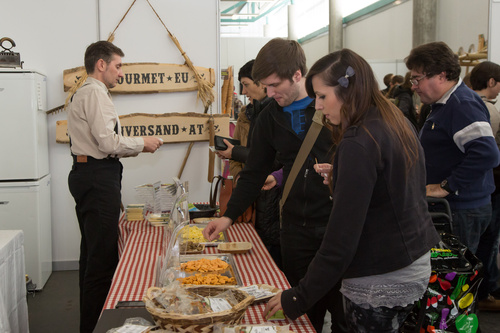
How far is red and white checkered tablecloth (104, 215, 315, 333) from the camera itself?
1.67 m

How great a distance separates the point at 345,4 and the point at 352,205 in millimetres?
11116

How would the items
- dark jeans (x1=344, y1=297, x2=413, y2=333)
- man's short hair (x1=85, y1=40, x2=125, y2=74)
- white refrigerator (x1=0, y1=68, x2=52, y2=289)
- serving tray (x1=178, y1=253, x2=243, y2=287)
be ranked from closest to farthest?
1. dark jeans (x1=344, y1=297, x2=413, y2=333)
2. serving tray (x1=178, y1=253, x2=243, y2=287)
3. man's short hair (x1=85, y1=40, x2=125, y2=74)
4. white refrigerator (x1=0, y1=68, x2=52, y2=289)

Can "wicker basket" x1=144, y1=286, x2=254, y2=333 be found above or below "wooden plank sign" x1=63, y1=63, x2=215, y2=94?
below

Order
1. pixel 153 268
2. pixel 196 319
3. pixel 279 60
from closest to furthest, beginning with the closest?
1. pixel 196 319
2. pixel 279 60
3. pixel 153 268

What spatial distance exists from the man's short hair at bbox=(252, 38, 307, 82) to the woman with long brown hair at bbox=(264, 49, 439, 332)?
57 cm

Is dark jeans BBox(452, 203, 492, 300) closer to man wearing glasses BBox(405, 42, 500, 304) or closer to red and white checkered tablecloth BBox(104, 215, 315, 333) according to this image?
man wearing glasses BBox(405, 42, 500, 304)

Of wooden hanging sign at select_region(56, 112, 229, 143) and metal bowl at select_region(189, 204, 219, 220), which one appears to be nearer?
metal bowl at select_region(189, 204, 219, 220)

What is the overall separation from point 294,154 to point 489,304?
2316 mm

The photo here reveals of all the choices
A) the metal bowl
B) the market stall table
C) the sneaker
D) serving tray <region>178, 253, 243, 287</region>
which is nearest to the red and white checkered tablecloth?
serving tray <region>178, 253, 243, 287</region>

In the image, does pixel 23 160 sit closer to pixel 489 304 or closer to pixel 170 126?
pixel 170 126

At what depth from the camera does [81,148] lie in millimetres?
2957

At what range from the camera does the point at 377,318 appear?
1.39 m

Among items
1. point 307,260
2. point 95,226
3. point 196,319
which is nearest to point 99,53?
point 95,226

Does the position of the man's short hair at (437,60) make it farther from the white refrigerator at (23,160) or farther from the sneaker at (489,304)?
the white refrigerator at (23,160)
